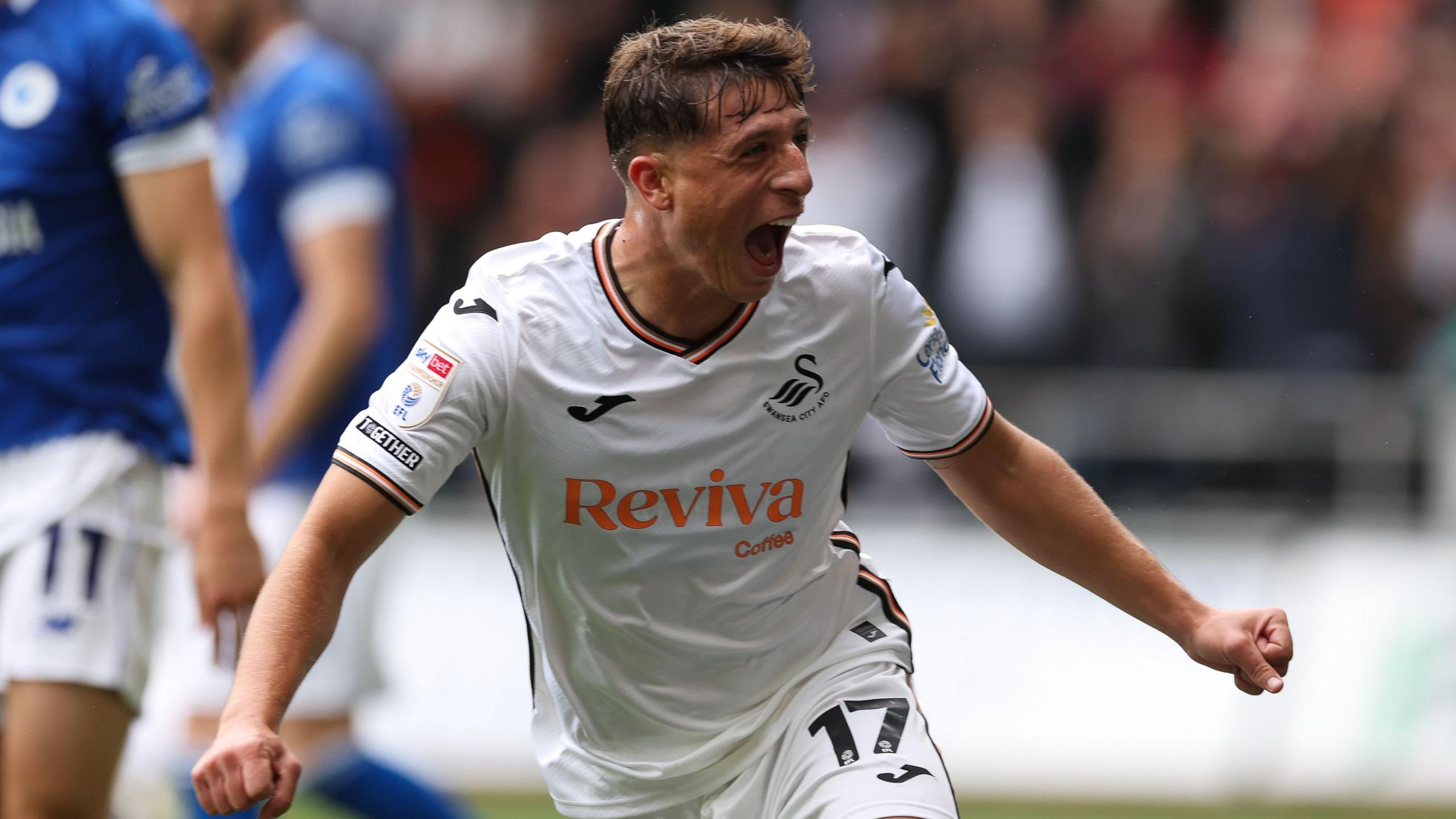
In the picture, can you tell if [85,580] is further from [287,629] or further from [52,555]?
[287,629]

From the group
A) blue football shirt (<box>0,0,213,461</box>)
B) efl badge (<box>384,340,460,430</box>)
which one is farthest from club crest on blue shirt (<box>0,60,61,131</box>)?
efl badge (<box>384,340,460,430</box>)

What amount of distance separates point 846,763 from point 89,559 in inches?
71.8

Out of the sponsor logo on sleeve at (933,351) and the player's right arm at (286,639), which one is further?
the sponsor logo on sleeve at (933,351)

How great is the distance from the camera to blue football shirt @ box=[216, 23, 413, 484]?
6480mm

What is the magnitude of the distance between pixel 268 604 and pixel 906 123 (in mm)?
8108

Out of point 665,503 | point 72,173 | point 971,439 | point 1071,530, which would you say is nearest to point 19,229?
point 72,173

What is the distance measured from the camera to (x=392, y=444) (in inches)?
145

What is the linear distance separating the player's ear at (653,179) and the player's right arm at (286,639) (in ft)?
2.55

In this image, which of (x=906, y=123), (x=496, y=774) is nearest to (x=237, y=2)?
(x=496, y=774)

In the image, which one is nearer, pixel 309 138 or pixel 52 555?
pixel 52 555

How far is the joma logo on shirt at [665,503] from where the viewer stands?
13.0ft

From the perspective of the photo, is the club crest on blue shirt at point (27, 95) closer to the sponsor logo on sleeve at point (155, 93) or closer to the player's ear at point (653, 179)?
the sponsor logo on sleeve at point (155, 93)

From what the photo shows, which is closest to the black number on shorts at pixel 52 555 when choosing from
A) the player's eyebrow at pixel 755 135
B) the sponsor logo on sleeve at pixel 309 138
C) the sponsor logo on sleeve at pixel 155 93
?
the sponsor logo on sleeve at pixel 155 93

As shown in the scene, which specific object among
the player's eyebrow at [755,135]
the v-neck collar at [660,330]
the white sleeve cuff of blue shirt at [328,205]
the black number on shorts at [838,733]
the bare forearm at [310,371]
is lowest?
the bare forearm at [310,371]
